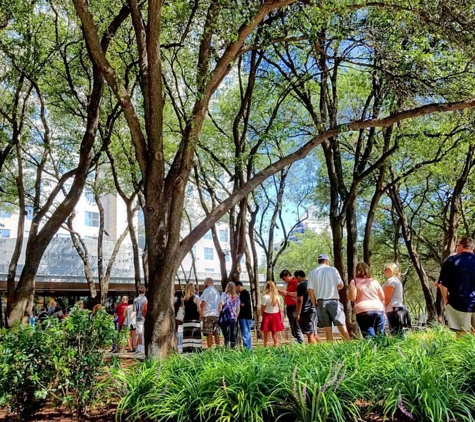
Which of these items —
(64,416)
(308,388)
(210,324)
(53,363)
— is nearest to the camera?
(308,388)

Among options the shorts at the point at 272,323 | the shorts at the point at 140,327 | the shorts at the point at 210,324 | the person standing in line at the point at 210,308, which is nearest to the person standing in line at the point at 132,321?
the shorts at the point at 140,327

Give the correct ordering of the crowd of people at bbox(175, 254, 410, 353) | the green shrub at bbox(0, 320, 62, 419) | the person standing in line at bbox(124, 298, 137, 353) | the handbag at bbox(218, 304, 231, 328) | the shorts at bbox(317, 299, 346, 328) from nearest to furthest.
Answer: the green shrub at bbox(0, 320, 62, 419) < the crowd of people at bbox(175, 254, 410, 353) < the shorts at bbox(317, 299, 346, 328) < the handbag at bbox(218, 304, 231, 328) < the person standing in line at bbox(124, 298, 137, 353)

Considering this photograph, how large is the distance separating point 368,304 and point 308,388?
164 inches

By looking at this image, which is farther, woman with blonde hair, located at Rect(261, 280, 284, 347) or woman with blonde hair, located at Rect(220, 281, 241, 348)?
woman with blonde hair, located at Rect(220, 281, 241, 348)

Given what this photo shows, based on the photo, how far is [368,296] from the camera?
8047mm

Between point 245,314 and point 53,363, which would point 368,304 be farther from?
point 53,363

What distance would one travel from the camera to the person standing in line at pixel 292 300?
10789 mm

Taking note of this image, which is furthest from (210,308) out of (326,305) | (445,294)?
(445,294)

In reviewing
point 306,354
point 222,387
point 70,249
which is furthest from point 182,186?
point 70,249

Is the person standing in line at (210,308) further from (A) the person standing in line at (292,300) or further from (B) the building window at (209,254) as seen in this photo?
(B) the building window at (209,254)

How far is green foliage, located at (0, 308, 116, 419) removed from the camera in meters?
5.03

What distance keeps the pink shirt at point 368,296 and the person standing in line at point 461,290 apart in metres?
1.10

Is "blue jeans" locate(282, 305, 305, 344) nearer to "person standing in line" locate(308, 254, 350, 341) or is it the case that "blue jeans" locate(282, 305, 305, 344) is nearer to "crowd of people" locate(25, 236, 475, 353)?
"crowd of people" locate(25, 236, 475, 353)

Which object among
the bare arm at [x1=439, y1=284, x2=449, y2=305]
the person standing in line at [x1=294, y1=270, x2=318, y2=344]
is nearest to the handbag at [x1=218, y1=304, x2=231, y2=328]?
the person standing in line at [x1=294, y1=270, x2=318, y2=344]
